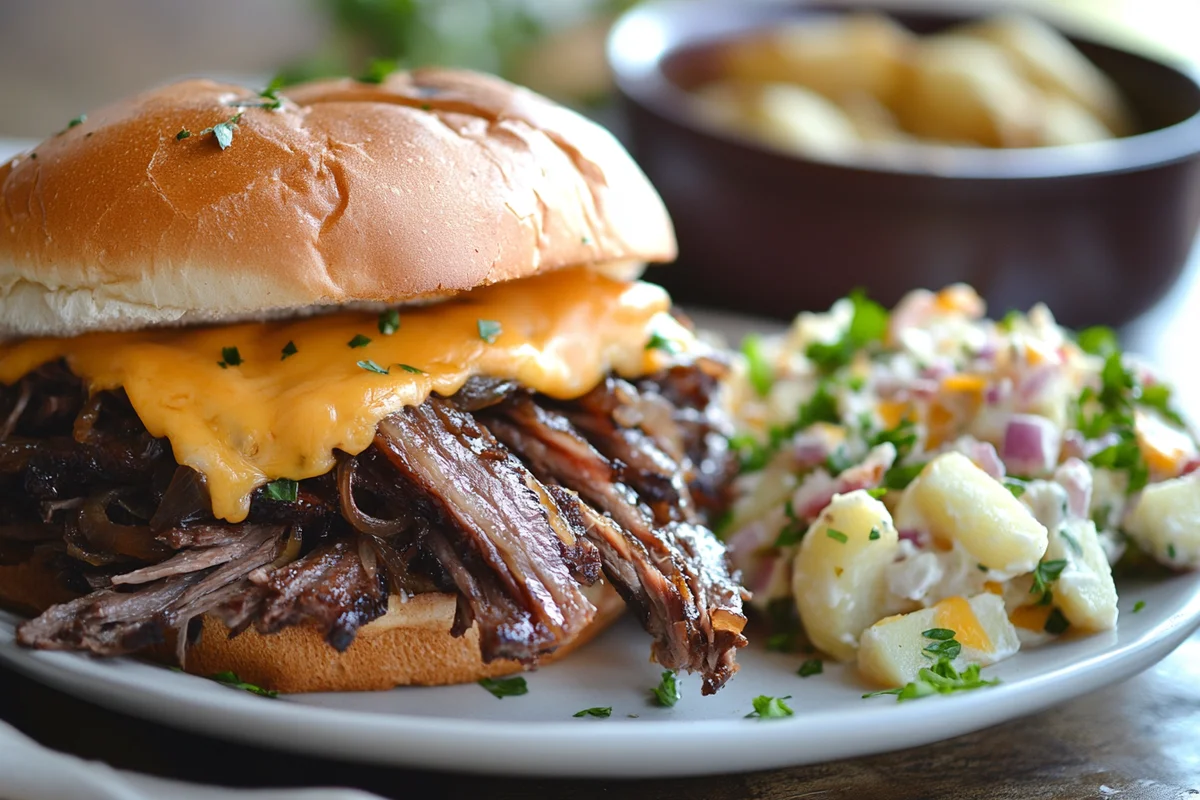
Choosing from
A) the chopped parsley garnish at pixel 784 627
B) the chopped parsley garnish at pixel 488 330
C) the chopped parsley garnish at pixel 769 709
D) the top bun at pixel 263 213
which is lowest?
the chopped parsley garnish at pixel 784 627

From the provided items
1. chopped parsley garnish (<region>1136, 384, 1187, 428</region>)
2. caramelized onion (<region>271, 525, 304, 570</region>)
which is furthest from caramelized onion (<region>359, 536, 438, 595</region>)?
chopped parsley garnish (<region>1136, 384, 1187, 428</region>)

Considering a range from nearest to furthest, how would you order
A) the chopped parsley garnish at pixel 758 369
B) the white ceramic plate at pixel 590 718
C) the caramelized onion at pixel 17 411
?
the white ceramic plate at pixel 590 718, the caramelized onion at pixel 17 411, the chopped parsley garnish at pixel 758 369

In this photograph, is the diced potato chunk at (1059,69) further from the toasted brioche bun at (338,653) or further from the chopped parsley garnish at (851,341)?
the toasted brioche bun at (338,653)

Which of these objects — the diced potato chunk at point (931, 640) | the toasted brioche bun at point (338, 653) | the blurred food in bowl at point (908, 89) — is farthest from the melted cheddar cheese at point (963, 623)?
the blurred food in bowl at point (908, 89)

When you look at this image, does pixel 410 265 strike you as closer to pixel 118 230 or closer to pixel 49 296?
pixel 118 230

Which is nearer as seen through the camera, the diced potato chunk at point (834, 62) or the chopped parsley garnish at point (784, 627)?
the chopped parsley garnish at point (784, 627)

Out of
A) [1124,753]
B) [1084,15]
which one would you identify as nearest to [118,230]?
[1124,753]
